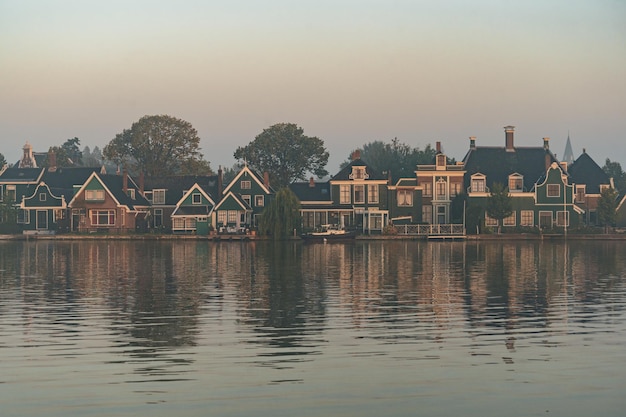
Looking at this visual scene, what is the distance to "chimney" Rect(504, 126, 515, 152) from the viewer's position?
112 metres

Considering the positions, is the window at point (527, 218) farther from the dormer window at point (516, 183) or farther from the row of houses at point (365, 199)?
the dormer window at point (516, 183)

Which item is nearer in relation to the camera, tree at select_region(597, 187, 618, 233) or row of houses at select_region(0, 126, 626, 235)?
tree at select_region(597, 187, 618, 233)

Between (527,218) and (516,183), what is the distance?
14.2ft

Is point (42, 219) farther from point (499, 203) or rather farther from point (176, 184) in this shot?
point (499, 203)

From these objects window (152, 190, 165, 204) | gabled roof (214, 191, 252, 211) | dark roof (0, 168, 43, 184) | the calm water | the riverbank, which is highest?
dark roof (0, 168, 43, 184)

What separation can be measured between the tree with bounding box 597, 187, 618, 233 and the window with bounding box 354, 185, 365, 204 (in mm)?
25777

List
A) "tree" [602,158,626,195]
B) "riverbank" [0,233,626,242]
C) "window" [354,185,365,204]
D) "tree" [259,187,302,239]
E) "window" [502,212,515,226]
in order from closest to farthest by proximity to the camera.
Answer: "riverbank" [0,233,626,242] < "tree" [259,187,302,239] < "window" [502,212,515,226] < "window" [354,185,365,204] < "tree" [602,158,626,195]

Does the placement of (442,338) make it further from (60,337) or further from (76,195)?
(76,195)

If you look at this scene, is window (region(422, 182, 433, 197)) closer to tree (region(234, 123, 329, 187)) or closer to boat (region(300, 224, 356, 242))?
boat (region(300, 224, 356, 242))

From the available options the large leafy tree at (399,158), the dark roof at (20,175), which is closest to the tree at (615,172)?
the large leafy tree at (399,158)

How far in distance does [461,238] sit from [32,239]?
46.5 meters

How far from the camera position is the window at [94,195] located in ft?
358

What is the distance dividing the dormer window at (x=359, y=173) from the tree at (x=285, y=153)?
72.4ft

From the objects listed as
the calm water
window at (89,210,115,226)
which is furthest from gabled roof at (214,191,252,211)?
the calm water
